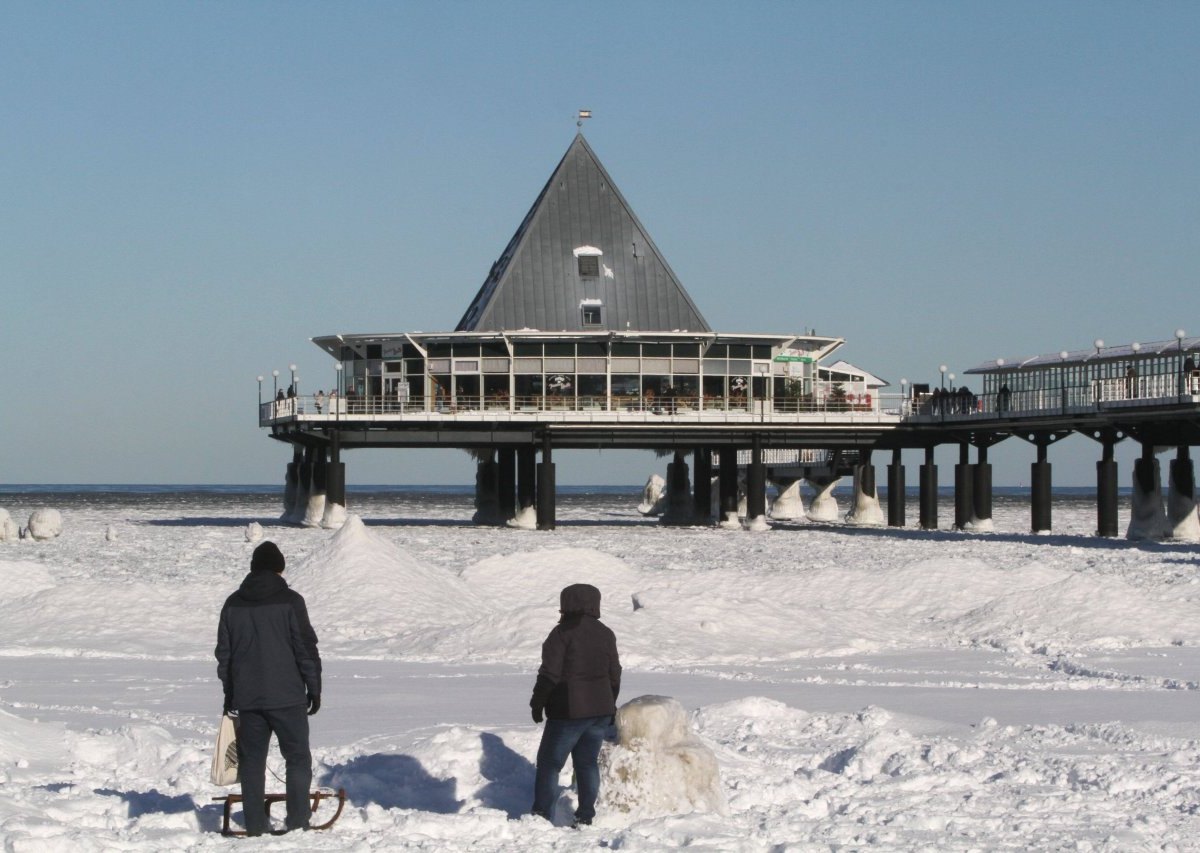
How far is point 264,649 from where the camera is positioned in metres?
9.74

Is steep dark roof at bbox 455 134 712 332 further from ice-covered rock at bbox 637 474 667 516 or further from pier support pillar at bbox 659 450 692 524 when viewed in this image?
ice-covered rock at bbox 637 474 667 516

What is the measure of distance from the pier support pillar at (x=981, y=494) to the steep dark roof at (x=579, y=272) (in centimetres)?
1120

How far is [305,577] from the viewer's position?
2653cm

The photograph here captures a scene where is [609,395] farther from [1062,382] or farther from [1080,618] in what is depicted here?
[1080,618]

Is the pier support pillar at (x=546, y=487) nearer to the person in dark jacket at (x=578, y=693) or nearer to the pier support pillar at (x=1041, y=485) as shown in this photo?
the pier support pillar at (x=1041, y=485)

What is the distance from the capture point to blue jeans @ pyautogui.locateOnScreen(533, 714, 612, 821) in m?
10.2

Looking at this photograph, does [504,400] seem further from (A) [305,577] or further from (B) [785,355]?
(A) [305,577]

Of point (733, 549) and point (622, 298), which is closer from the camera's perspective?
point (733, 549)

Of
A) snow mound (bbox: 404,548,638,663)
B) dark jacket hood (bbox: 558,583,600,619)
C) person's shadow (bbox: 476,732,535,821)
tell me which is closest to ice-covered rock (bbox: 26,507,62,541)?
snow mound (bbox: 404,548,638,663)

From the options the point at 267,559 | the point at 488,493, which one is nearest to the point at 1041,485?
the point at 488,493

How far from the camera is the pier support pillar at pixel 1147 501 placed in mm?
51281

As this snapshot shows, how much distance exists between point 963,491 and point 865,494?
15432 millimetres

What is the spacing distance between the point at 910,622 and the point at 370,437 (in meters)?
37.8

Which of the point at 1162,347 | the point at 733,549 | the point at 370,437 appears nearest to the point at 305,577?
the point at 733,549
